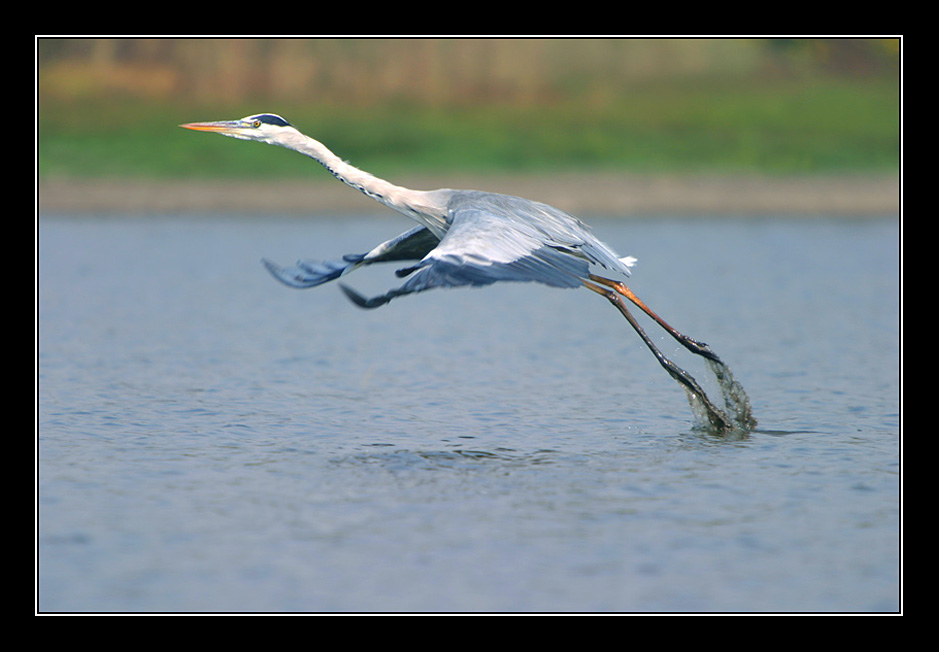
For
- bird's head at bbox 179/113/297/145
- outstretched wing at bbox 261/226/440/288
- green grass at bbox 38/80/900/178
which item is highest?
green grass at bbox 38/80/900/178

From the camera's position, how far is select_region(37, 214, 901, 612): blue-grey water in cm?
668

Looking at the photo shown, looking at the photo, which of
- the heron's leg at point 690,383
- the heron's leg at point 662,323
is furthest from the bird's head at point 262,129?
the heron's leg at point 690,383

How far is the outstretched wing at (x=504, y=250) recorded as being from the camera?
8.05 m

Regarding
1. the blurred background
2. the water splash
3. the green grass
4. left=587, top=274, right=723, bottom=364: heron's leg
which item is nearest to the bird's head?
left=587, top=274, right=723, bottom=364: heron's leg

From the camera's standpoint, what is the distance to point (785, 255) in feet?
74.0

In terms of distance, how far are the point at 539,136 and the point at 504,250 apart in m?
25.0

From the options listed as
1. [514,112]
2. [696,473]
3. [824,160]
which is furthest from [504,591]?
[514,112]

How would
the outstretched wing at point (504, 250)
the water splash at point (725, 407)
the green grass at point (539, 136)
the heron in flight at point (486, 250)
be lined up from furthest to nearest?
the green grass at point (539, 136), the water splash at point (725, 407), the heron in flight at point (486, 250), the outstretched wing at point (504, 250)

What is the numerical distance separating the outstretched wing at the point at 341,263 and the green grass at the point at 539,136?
2010 centimetres

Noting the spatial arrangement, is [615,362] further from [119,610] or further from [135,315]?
[119,610]

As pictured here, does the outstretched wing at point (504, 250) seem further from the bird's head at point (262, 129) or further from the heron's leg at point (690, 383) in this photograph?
the bird's head at point (262, 129)

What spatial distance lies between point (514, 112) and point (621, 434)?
25.8 metres

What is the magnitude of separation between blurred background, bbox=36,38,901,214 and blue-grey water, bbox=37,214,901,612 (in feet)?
38.7

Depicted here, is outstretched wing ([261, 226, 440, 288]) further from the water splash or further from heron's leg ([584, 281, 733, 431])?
the water splash
